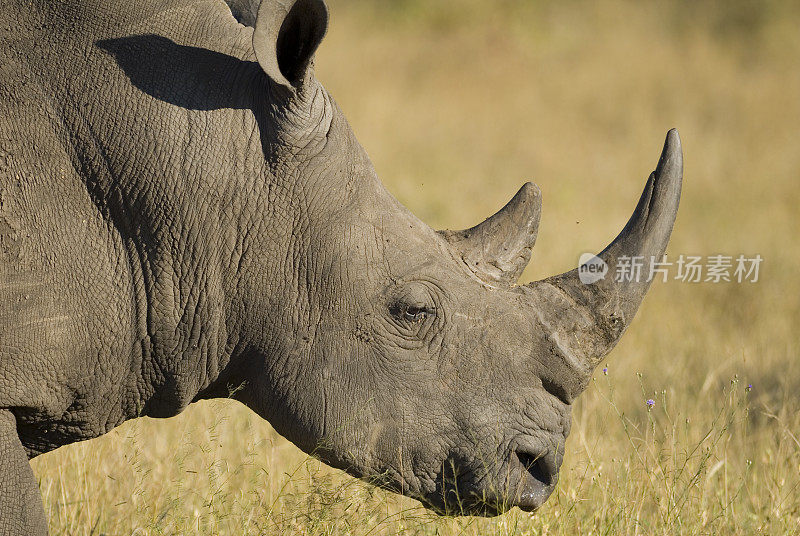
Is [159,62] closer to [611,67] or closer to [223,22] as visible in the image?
[223,22]

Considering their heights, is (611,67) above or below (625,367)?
above

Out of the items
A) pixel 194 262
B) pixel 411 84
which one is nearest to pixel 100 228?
pixel 194 262

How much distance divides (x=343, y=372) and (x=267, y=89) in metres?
0.94

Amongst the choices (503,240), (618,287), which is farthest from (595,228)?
(618,287)

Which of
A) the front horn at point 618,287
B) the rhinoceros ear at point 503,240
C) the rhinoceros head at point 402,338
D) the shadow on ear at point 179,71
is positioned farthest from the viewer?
the rhinoceros ear at point 503,240

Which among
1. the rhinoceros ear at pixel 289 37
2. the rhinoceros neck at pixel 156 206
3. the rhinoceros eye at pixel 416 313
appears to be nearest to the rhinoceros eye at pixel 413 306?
the rhinoceros eye at pixel 416 313

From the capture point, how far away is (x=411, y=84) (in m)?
13.5

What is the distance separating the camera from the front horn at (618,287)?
12.5 feet

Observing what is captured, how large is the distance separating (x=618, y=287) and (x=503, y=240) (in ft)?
1.51

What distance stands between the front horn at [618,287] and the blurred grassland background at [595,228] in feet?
2.41

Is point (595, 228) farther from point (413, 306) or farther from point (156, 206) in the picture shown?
point (156, 206)

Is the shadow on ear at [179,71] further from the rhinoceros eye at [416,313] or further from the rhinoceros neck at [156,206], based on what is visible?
the rhinoceros eye at [416,313]

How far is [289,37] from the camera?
139 inches

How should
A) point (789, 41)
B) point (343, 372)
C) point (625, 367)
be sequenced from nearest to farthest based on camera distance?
point (343, 372) → point (625, 367) → point (789, 41)
